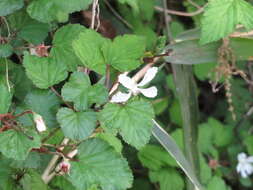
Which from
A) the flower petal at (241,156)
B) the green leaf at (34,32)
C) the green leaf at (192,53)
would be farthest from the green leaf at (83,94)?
the flower petal at (241,156)

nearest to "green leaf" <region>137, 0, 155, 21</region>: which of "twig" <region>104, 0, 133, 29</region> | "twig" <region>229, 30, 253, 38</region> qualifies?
"twig" <region>104, 0, 133, 29</region>

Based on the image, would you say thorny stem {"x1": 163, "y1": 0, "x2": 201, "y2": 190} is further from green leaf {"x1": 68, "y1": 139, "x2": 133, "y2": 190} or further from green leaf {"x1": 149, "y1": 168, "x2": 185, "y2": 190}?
green leaf {"x1": 68, "y1": 139, "x2": 133, "y2": 190}

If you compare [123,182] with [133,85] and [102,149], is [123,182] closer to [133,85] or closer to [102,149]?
[102,149]

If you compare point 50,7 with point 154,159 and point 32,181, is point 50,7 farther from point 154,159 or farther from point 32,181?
point 154,159

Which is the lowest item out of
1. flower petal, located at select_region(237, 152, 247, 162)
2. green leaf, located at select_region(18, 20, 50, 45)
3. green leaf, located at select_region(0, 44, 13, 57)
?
flower petal, located at select_region(237, 152, 247, 162)

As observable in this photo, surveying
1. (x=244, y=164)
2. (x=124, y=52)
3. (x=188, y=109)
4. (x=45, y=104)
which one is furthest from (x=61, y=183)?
(x=244, y=164)

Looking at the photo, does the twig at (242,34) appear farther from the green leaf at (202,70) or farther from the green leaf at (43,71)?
the green leaf at (43,71)

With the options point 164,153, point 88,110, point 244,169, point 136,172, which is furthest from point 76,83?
point 244,169
